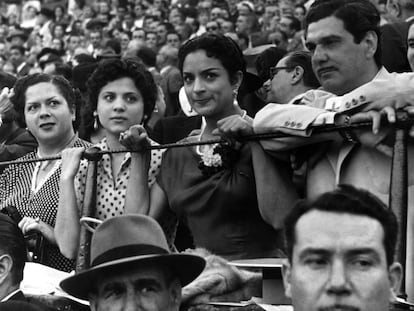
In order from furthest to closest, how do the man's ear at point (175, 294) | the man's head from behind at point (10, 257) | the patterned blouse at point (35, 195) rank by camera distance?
the patterned blouse at point (35, 195) < the man's head from behind at point (10, 257) < the man's ear at point (175, 294)

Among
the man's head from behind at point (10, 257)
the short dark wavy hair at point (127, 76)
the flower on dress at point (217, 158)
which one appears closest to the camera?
the flower on dress at point (217, 158)

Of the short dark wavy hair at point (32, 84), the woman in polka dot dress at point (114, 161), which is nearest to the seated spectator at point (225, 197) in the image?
the woman in polka dot dress at point (114, 161)

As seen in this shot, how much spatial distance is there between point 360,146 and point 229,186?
806 mm

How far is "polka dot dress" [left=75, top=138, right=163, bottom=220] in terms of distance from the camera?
21.5 feet

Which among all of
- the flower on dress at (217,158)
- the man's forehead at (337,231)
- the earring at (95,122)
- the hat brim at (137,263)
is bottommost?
the hat brim at (137,263)

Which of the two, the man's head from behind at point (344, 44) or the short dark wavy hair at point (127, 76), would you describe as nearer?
the man's head from behind at point (344, 44)

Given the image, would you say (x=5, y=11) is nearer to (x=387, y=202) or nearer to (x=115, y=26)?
(x=115, y=26)

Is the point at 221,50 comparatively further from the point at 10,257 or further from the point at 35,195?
the point at 10,257

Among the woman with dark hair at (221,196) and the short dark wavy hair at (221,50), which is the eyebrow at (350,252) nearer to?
the woman with dark hair at (221,196)

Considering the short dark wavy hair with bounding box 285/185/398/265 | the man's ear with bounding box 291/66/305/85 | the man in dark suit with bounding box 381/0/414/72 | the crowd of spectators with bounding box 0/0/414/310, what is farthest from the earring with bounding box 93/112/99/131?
the short dark wavy hair with bounding box 285/185/398/265

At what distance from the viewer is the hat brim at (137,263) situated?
495 cm

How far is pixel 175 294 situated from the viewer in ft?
16.8

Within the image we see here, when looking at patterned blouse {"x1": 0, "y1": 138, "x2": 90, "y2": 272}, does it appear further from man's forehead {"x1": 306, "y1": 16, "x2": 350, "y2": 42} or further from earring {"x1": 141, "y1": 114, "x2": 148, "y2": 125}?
man's forehead {"x1": 306, "y1": 16, "x2": 350, "y2": 42}

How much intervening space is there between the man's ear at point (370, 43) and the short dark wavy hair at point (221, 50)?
976mm
